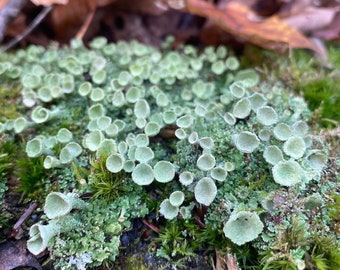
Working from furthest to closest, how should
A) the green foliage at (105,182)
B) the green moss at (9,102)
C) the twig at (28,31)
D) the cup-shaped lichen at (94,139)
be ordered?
1. the twig at (28,31)
2. the green moss at (9,102)
3. the cup-shaped lichen at (94,139)
4. the green foliage at (105,182)

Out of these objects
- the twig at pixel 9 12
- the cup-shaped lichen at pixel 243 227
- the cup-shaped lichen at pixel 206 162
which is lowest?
the cup-shaped lichen at pixel 243 227

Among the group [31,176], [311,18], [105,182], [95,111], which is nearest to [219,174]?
[105,182]

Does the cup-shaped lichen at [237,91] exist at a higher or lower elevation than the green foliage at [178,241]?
higher

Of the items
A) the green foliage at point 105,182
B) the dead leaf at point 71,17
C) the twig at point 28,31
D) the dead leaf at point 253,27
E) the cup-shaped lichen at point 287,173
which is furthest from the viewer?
the dead leaf at point 71,17

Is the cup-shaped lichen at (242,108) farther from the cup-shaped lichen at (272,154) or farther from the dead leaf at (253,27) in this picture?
the dead leaf at (253,27)

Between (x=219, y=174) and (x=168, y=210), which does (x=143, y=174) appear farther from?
(x=219, y=174)

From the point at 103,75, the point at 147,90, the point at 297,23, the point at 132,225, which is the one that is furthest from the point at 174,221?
the point at 297,23

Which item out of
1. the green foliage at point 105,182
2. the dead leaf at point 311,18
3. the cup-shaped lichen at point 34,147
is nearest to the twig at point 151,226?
the green foliage at point 105,182

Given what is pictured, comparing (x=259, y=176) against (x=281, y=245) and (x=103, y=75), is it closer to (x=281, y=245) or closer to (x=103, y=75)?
(x=281, y=245)
